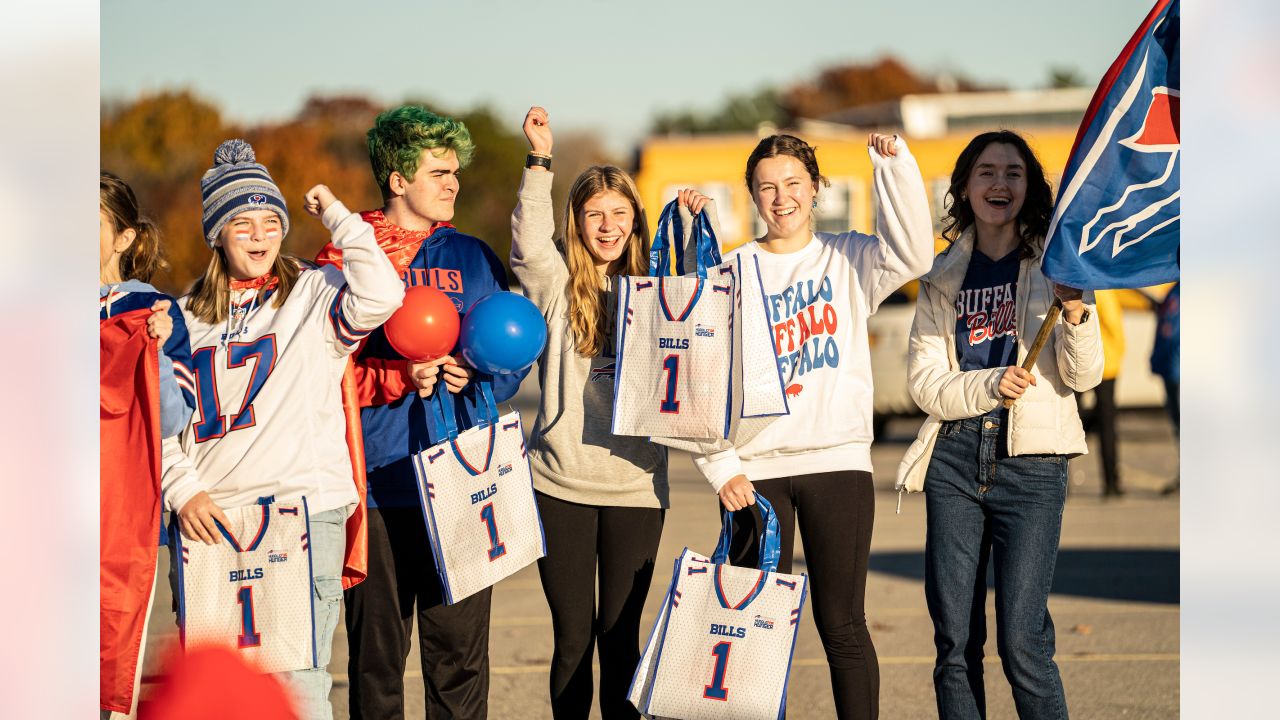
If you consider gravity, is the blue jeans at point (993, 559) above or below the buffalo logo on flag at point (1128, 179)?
below

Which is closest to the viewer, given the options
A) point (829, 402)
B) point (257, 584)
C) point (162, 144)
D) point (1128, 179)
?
point (1128, 179)

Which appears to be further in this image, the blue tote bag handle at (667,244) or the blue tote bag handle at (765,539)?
the blue tote bag handle at (667,244)

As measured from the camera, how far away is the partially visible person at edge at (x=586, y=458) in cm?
457

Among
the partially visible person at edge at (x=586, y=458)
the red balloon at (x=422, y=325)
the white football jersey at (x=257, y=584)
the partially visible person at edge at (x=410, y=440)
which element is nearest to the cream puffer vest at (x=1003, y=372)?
the partially visible person at edge at (x=586, y=458)

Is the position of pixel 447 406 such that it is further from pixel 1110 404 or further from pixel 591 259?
pixel 1110 404

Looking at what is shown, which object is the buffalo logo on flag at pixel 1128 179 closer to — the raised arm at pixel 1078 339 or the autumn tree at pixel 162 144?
the raised arm at pixel 1078 339

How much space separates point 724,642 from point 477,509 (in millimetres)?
876

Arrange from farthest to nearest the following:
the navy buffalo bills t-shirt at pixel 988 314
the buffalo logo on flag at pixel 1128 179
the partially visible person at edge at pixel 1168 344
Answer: the partially visible person at edge at pixel 1168 344
the navy buffalo bills t-shirt at pixel 988 314
the buffalo logo on flag at pixel 1128 179

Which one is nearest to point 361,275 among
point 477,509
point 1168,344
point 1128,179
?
point 477,509

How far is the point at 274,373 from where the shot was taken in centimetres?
425

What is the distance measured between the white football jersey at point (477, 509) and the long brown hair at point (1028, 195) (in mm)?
1643

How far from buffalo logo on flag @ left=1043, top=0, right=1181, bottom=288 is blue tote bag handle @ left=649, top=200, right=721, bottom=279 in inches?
42.3
